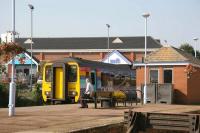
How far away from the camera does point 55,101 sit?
31.0 m

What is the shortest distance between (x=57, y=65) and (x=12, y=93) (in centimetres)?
1298

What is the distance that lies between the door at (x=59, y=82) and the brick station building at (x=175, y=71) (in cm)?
766

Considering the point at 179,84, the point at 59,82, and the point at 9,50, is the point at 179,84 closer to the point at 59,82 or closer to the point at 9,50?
the point at 59,82

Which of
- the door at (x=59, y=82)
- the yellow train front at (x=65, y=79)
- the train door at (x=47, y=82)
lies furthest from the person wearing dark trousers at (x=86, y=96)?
the train door at (x=47, y=82)

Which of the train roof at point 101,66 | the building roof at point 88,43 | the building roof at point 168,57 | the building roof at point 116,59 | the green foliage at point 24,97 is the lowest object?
the green foliage at point 24,97

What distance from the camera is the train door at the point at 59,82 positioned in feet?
101

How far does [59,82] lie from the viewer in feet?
102

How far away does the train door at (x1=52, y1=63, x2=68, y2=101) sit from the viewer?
30703 millimetres

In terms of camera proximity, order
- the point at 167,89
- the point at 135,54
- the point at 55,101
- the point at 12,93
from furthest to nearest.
A: the point at 135,54 → the point at 167,89 → the point at 55,101 → the point at 12,93

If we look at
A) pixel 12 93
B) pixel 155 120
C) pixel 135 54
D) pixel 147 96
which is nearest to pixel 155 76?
pixel 147 96

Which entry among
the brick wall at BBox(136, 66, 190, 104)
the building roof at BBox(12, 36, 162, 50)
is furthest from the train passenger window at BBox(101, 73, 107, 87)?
the building roof at BBox(12, 36, 162, 50)

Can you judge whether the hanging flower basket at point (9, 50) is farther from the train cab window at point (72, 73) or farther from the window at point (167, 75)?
the window at point (167, 75)

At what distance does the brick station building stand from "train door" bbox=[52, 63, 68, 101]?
762cm

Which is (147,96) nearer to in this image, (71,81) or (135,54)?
(71,81)
